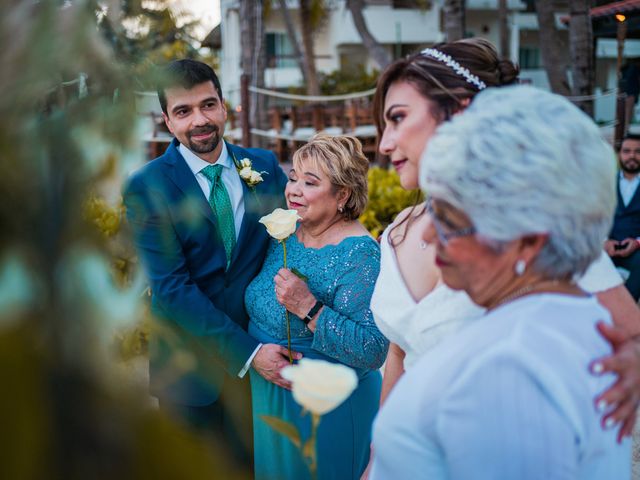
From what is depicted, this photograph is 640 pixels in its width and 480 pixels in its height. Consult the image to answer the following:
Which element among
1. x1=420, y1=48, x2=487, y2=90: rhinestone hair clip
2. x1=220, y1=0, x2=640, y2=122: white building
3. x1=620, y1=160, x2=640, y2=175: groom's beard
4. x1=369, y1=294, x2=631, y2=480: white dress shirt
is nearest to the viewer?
x1=369, y1=294, x2=631, y2=480: white dress shirt

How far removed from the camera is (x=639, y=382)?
1309 millimetres

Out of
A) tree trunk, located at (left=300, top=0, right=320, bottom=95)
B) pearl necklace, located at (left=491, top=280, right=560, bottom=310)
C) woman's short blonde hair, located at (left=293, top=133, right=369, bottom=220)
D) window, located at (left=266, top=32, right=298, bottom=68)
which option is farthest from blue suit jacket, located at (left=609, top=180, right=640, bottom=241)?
window, located at (left=266, top=32, right=298, bottom=68)

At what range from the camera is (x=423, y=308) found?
1854 mm

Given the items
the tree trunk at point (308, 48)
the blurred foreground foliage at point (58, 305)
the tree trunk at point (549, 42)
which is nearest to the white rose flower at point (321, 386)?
the blurred foreground foliage at point (58, 305)

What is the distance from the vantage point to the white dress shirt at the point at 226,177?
3.05 meters

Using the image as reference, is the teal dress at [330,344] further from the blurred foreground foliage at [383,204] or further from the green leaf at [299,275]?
the blurred foreground foliage at [383,204]

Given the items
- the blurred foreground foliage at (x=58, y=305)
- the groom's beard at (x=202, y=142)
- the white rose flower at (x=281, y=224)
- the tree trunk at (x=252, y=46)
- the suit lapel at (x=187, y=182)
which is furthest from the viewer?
the tree trunk at (x=252, y=46)

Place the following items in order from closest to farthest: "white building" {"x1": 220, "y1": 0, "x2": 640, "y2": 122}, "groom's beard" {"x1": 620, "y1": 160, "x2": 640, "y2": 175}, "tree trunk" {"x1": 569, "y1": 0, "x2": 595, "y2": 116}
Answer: "groom's beard" {"x1": 620, "y1": 160, "x2": 640, "y2": 175}
"tree trunk" {"x1": 569, "y1": 0, "x2": 595, "y2": 116}
"white building" {"x1": 220, "y1": 0, "x2": 640, "y2": 122}

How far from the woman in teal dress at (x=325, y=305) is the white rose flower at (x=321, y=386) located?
149cm

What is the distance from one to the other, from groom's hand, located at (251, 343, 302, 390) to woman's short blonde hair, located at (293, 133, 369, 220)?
25.8 inches

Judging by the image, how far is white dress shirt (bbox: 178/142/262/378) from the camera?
3049 millimetres

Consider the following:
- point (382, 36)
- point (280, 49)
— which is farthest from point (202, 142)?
point (280, 49)

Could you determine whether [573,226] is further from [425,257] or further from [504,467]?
[425,257]

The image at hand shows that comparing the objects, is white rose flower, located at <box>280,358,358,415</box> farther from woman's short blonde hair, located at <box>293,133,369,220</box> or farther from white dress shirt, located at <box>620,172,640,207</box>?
white dress shirt, located at <box>620,172,640,207</box>
